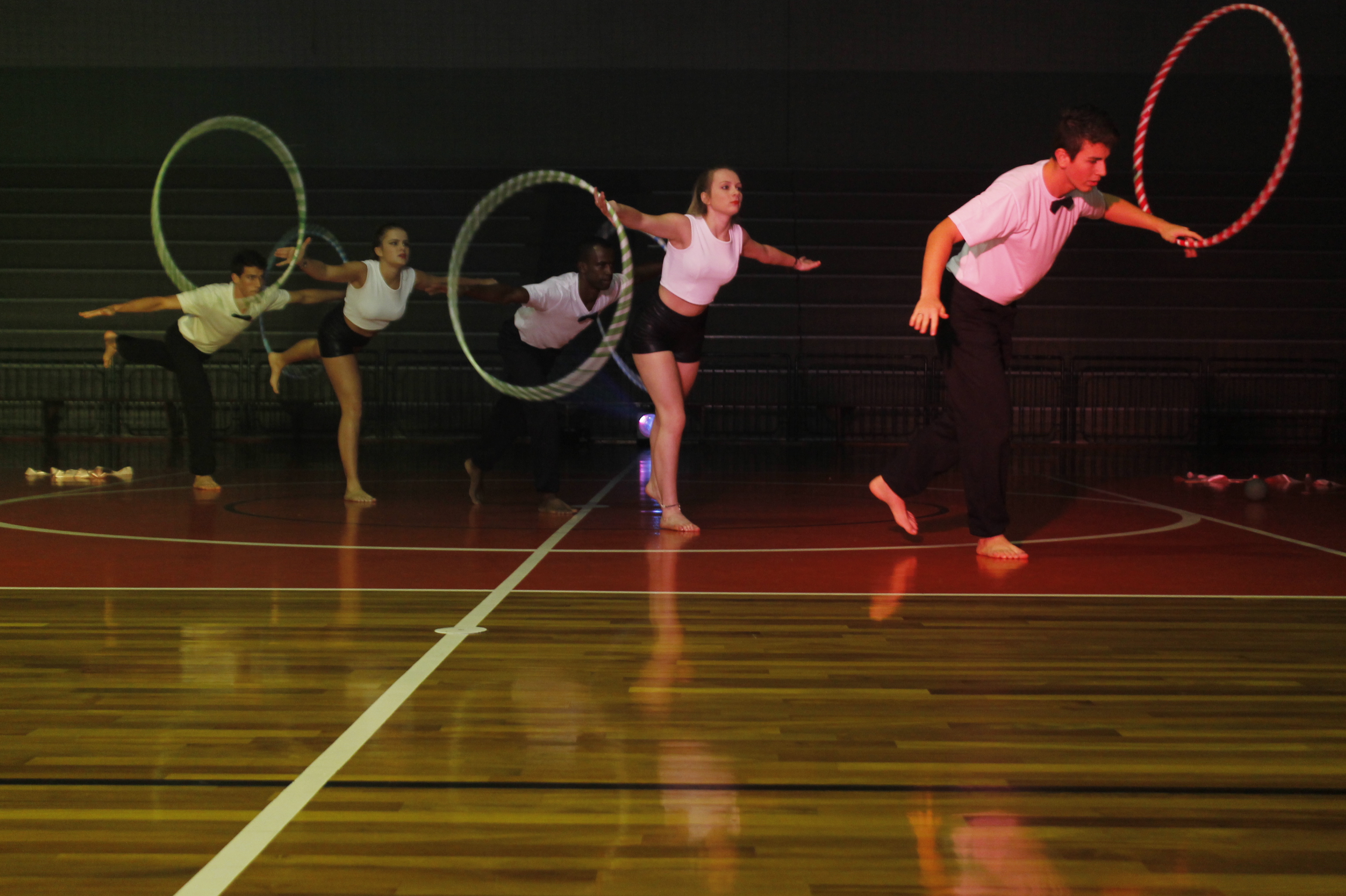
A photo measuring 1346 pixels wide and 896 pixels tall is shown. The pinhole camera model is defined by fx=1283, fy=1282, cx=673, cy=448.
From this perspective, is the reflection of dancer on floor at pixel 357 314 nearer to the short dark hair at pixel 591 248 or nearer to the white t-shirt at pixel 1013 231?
the short dark hair at pixel 591 248

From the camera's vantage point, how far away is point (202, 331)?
9.28 m

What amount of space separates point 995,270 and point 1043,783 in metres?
3.56

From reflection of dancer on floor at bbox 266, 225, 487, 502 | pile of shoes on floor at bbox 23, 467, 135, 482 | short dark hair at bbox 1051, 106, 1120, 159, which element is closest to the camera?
short dark hair at bbox 1051, 106, 1120, 159

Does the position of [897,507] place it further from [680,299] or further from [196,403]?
[196,403]

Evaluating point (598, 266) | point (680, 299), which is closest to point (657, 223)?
point (680, 299)

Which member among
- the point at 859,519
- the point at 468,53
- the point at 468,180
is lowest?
the point at 859,519

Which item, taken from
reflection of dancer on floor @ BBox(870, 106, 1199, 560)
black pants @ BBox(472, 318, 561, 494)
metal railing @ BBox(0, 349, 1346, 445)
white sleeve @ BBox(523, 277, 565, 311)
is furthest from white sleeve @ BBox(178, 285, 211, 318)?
metal railing @ BBox(0, 349, 1346, 445)

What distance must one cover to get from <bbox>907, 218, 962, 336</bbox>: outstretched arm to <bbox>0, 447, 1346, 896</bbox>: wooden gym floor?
1.02 metres

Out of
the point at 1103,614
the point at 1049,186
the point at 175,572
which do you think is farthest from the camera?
the point at 1049,186

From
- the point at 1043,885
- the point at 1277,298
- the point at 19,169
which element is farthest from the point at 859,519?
the point at 19,169

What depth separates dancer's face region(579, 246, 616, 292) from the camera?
7.41m

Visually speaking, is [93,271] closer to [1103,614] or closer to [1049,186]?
[1049,186]

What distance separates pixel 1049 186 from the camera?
5.51 meters

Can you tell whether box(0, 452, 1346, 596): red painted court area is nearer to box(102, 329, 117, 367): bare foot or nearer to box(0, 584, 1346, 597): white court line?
box(0, 584, 1346, 597): white court line
